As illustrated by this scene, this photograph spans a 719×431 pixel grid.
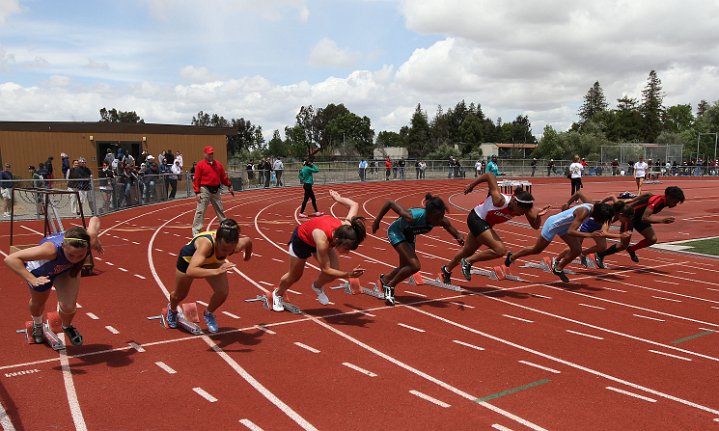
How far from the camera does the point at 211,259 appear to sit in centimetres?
634

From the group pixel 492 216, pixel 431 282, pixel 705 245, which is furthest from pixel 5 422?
pixel 705 245

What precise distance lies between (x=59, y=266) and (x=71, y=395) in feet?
4.52

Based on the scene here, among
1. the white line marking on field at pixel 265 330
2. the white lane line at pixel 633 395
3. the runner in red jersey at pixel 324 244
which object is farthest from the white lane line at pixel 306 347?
the white lane line at pixel 633 395

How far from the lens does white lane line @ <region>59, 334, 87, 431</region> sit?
4.59 m

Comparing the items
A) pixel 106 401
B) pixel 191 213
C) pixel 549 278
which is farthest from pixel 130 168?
pixel 106 401

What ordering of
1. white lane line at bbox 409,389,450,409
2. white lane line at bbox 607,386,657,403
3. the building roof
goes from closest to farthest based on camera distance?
Result: 1. white lane line at bbox 409,389,450,409
2. white lane line at bbox 607,386,657,403
3. the building roof

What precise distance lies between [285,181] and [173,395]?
29709mm

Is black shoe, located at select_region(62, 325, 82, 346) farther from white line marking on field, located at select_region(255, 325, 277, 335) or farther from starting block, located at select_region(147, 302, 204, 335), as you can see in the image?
white line marking on field, located at select_region(255, 325, 277, 335)

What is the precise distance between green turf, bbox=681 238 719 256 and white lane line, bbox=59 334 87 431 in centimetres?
1337

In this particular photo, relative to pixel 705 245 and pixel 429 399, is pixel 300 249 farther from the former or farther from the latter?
pixel 705 245

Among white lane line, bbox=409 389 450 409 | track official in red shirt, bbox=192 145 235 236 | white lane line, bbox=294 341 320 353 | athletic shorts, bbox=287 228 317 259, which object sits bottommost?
white lane line, bbox=409 389 450 409

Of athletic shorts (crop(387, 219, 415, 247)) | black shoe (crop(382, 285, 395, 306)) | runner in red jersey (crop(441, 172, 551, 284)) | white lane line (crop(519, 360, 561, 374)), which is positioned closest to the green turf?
runner in red jersey (crop(441, 172, 551, 284))

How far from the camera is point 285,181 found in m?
34.5

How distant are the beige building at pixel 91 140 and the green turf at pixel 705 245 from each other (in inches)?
1083
